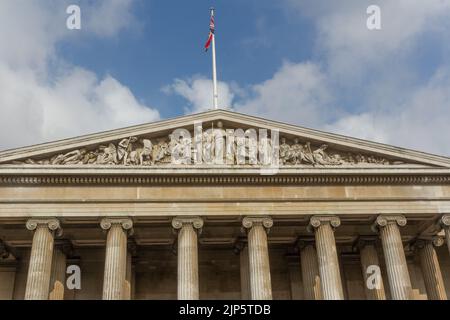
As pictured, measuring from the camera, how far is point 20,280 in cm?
2956

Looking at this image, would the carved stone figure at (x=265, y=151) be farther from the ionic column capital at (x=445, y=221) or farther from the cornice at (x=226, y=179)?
the ionic column capital at (x=445, y=221)

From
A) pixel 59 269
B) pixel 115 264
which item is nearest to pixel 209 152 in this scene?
pixel 115 264

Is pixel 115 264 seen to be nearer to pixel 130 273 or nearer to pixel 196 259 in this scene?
pixel 196 259

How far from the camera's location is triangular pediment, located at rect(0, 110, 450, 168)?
86.2 feet

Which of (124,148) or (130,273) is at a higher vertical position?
(124,148)

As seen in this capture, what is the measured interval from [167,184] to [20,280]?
10.1 meters

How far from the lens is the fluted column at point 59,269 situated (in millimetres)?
27000

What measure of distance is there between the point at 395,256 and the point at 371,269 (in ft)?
10.7

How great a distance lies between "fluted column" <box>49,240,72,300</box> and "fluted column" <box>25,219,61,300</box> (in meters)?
2.46

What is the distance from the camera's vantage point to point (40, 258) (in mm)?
24641

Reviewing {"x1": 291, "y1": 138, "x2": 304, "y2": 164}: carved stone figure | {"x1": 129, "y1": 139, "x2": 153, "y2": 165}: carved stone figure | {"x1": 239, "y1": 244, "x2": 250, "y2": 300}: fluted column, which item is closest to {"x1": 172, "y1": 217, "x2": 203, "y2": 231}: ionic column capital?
{"x1": 129, "y1": 139, "x2": 153, "y2": 165}: carved stone figure

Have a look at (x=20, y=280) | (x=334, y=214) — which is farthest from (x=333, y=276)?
(x=20, y=280)
